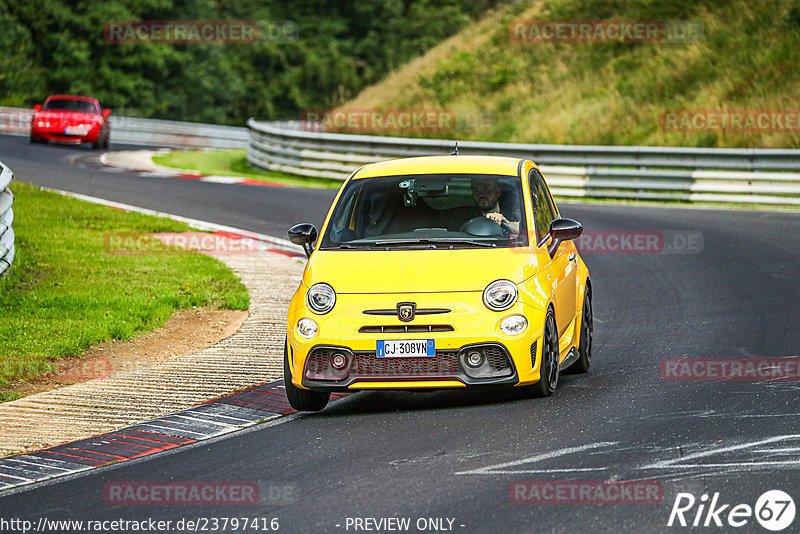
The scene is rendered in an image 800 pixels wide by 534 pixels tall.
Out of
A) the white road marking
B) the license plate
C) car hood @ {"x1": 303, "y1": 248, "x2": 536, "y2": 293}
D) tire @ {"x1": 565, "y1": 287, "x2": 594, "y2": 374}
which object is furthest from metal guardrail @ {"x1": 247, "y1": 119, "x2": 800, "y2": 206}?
the white road marking

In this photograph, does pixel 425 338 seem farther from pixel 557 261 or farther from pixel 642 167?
pixel 642 167

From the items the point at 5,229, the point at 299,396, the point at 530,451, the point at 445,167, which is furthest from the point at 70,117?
the point at 530,451

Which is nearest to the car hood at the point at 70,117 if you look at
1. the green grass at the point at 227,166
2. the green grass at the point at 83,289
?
the green grass at the point at 227,166

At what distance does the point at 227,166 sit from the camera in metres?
34.8

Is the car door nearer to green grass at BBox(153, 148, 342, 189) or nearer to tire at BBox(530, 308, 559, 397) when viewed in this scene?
tire at BBox(530, 308, 559, 397)

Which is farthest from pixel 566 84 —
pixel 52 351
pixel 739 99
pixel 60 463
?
pixel 60 463

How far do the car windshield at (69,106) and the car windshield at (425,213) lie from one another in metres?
29.5

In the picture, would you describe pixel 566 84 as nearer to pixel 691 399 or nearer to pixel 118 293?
pixel 118 293

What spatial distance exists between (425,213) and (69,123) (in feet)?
96.9

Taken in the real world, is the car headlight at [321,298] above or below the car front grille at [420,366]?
above

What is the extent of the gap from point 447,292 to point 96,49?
50460 mm

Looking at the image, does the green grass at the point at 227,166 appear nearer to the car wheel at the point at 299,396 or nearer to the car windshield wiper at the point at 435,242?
the car windshield wiper at the point at 435,242

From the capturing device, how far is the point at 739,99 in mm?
30344

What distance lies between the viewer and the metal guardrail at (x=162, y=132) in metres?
46.0
